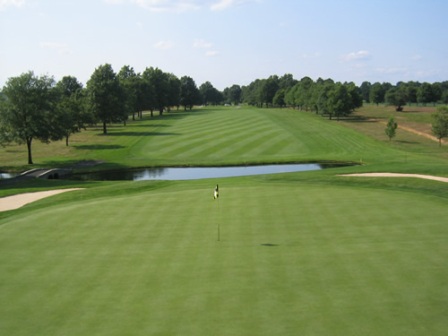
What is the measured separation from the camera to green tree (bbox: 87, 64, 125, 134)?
85438 millimetres

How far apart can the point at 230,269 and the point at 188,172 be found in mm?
→ 33922

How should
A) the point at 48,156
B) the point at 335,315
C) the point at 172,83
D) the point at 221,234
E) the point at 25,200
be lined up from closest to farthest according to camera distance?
the point at 335,315 → the point at 221,234 → the point at 25,200 → the point at 48,156 → the point at 172,83

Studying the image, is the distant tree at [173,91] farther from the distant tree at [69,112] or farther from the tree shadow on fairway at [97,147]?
the tree shadow on fairway at [97,147]

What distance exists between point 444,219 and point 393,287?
8168 millimetres

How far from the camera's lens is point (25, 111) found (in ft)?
176

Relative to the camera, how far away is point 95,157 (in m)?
58.2

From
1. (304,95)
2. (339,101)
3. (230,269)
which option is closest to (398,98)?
(304,95)

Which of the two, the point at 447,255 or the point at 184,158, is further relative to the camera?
the point at 184,158

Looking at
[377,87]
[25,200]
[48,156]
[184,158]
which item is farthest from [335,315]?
[377,87]

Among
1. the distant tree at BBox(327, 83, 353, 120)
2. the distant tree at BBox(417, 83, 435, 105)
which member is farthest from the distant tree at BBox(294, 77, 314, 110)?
the distant tree at BBox(417, 83, 435, 105)

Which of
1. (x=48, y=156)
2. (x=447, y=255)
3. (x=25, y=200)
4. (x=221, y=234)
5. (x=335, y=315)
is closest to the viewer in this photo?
(x=335, y=315)

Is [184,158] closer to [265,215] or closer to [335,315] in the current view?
[265,215]

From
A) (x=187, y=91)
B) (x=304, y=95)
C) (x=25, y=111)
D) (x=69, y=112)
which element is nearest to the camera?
(x=25, y=111)

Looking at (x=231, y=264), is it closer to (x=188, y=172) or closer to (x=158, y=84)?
(x=188, y=172)
